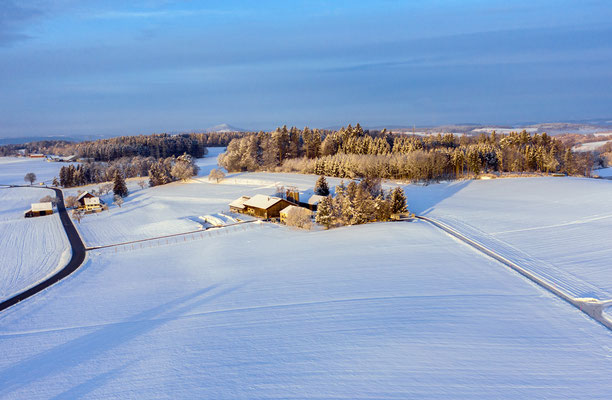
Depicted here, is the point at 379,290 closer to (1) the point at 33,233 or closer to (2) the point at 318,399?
(2) the point at 318,399

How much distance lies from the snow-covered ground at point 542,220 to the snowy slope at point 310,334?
10.9ft

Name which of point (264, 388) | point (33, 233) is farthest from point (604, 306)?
point (33, 233)

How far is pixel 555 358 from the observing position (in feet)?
39.7

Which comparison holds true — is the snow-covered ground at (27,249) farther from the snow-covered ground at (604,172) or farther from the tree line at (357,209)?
the snow-covered ground at (604,172)

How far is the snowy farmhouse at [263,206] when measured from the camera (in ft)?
130

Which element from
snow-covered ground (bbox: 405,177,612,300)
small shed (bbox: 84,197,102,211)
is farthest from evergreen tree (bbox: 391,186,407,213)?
small shed (bbox: 84,197,102,211)

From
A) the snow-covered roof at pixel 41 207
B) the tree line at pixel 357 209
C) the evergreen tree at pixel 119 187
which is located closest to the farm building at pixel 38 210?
the snow-covered roof at pixel 41 207

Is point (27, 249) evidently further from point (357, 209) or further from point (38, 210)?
point (357, 209)

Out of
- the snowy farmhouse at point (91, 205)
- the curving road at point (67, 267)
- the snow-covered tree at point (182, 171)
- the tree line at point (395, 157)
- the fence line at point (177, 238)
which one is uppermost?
the tree line at point (395, 157)

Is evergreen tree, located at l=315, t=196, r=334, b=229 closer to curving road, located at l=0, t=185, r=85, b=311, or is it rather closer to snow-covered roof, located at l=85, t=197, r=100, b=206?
curving road, located at l=0, t=185, r=85, b=311

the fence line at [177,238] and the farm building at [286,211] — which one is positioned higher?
the farm building at [286,211]

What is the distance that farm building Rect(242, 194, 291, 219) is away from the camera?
1555 inches

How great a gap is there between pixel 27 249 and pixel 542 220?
46428 mm

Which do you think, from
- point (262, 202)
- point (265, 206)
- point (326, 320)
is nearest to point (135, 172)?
point (262, 202)
